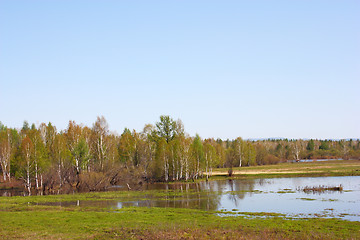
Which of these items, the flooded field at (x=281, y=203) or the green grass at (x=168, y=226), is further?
the flooded field at (x=281, y=203)

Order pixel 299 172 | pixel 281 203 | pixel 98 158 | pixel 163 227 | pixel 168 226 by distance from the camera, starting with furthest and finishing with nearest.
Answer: pixel 299 172 < pixel 98 158 < pixel 281 203 < pixel 168 226 < pixel 163 227

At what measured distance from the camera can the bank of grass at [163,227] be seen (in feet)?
72.8

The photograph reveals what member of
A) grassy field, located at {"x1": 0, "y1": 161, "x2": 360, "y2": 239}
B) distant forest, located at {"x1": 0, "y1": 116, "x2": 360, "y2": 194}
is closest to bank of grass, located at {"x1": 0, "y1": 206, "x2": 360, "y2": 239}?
grassy field, located at {"x1": 0, "y1": 161, "x2": 360, "y2": 239}

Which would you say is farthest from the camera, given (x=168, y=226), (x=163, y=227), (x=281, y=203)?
(x=281, y=203)

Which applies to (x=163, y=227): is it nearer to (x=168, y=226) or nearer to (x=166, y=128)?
(x=168, y=226)

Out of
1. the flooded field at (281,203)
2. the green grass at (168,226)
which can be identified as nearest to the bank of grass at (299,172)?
the flooded field at (281,203)

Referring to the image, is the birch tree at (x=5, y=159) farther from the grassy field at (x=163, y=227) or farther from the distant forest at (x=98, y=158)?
the grassy field at (x=163, y=227)

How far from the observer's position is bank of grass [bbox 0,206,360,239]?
2220 cm

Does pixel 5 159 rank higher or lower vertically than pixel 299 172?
higher

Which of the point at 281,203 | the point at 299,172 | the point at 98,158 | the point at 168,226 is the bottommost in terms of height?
the point at 299,172

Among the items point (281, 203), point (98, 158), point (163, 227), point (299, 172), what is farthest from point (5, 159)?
point (299, 172)

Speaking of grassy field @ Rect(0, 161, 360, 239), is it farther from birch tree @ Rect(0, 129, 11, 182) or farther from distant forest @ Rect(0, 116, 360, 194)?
birch tree @ Rect(0, 129, 11, 182)

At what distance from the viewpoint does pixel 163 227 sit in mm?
24703

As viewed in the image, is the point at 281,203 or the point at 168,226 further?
the point at 281,203
